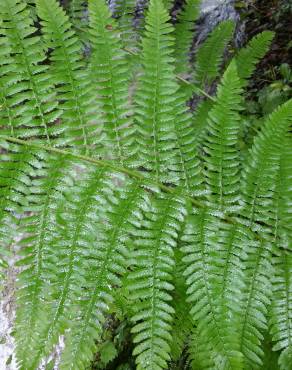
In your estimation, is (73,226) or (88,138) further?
(88,138)

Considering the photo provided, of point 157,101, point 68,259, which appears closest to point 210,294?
point 68,259

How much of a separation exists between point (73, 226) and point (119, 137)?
19.5 inches

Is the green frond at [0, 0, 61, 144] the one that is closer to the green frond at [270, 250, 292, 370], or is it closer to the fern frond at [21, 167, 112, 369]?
the fern frond at [21, 167, 112, 369]

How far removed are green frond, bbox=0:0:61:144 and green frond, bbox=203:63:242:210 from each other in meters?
0.76

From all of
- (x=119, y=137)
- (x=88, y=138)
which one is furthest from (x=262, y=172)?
(x=88, y=138)

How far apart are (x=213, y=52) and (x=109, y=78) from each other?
152 centimetres

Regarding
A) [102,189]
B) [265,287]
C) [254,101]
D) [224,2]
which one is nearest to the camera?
[102,189]

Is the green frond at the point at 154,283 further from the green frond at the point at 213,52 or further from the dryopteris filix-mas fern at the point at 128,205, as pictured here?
the green frond at the point at 213,52

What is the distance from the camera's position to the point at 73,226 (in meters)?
1.65

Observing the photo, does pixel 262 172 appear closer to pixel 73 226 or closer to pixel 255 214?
pixel 255 214

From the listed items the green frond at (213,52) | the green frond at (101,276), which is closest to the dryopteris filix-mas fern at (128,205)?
the green frond at (101,276)

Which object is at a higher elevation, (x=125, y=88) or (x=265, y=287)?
(x=125, y=88)

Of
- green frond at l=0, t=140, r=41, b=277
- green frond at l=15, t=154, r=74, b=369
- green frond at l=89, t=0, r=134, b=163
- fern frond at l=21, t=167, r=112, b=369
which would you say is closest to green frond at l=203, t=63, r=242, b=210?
green frond at l=89, t=0, r=134, b=163

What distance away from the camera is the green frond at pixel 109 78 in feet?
5.74
